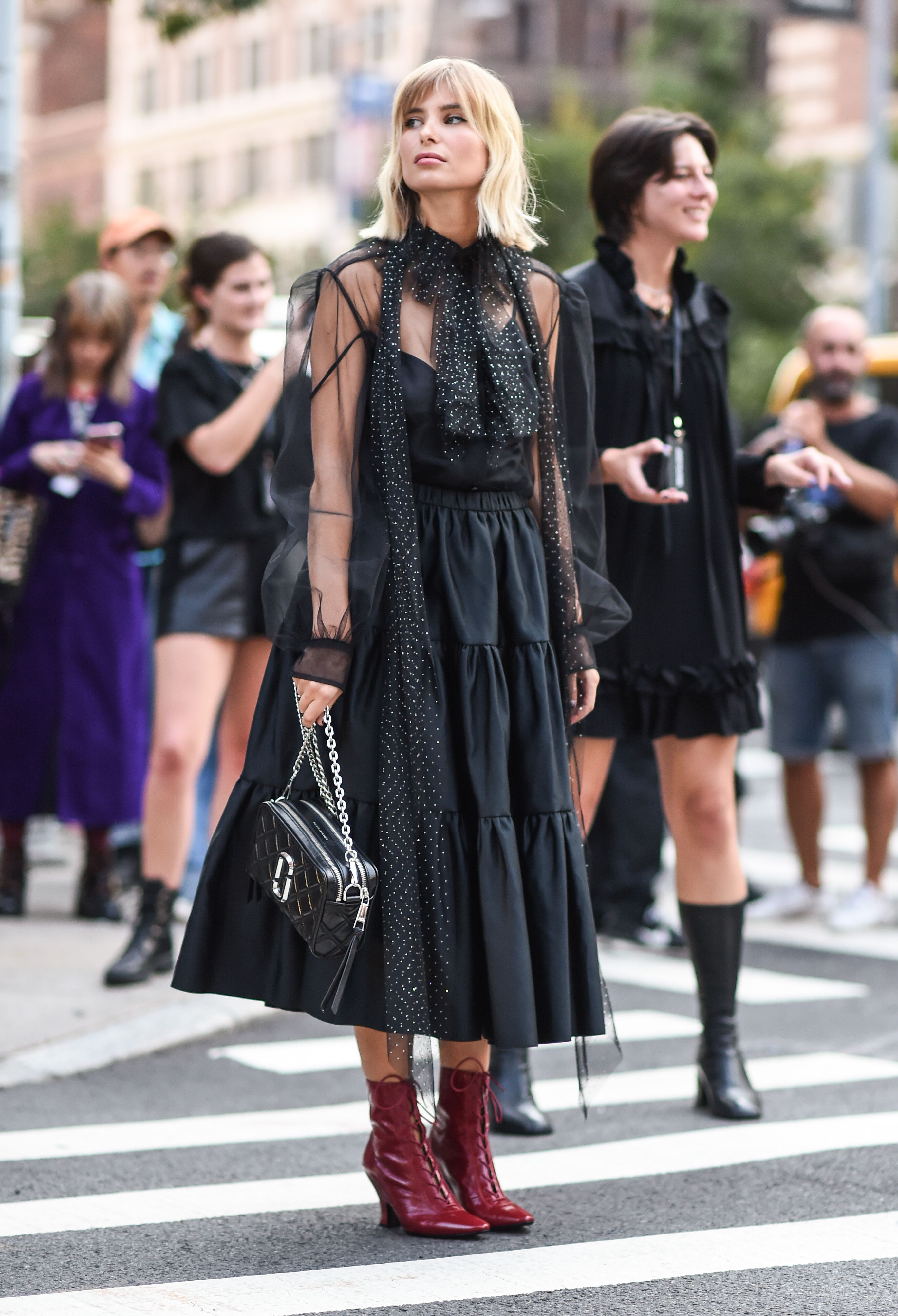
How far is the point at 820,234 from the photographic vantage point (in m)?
32.0

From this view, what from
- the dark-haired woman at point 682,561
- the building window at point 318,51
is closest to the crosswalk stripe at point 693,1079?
the dark-haired woman at point 682,561

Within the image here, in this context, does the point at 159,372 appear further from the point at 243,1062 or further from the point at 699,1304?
the point at 699,1304

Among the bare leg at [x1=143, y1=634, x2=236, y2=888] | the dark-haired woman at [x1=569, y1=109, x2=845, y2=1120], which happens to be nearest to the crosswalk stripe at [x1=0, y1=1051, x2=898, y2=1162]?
the dark-haired woman at [x1=569, y1=109, x2=845, y2=1120]

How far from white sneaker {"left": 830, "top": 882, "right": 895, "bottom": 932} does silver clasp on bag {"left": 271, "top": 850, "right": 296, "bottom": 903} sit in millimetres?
4137

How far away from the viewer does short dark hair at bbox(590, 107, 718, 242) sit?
4.43 m

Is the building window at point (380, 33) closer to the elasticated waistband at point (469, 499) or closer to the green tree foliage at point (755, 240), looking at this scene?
the green tree foliage at point (755, 240)

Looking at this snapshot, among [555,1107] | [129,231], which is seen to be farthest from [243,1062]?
[129,231]

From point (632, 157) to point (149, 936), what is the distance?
245cm

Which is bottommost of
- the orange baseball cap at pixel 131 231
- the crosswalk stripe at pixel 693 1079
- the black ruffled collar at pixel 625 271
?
the crosswalk stripe at pixel 693 1079

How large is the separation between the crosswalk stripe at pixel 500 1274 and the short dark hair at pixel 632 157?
2.22 m

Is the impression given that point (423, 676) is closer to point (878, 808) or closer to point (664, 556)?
point (664, 556)

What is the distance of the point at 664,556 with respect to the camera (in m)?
4.37

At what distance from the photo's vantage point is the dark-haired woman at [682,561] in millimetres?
4363

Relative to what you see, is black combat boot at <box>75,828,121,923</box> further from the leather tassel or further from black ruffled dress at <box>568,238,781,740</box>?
the leather tassel
